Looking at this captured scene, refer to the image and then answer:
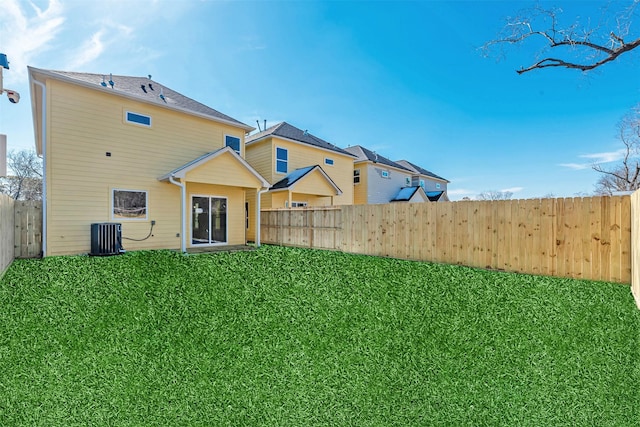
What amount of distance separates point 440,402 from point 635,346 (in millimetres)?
2773

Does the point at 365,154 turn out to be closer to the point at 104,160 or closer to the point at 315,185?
the point at 315,185

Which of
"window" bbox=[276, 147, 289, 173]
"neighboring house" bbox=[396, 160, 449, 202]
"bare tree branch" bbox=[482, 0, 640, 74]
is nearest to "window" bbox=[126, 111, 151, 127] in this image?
"window" bbox=[276, 147, 289, 173]

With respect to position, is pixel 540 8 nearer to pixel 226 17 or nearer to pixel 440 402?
pixel 226 17

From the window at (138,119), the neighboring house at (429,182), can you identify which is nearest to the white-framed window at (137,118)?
the window at (138,119)

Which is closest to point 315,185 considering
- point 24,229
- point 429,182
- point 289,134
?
point 289,134

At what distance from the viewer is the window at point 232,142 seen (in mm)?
11867

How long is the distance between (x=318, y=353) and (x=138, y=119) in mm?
9778

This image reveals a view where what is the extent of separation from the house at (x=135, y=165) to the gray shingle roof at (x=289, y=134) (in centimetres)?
297

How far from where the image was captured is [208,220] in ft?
36.4

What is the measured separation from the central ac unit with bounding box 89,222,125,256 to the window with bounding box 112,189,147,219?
24.7 inches

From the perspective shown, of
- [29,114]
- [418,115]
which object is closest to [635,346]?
[418,115]

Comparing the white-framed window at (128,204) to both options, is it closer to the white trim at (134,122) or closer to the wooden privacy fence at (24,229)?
the wooden privacy fence at (24,229)

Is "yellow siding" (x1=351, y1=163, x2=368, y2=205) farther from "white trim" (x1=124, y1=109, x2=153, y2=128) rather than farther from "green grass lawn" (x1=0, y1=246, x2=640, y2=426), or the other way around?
"green grass lawn" (x1=0, y1=246, x2=640, y2=426)

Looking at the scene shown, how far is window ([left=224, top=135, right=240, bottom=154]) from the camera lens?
1187 centimetres
